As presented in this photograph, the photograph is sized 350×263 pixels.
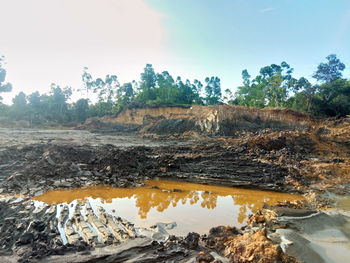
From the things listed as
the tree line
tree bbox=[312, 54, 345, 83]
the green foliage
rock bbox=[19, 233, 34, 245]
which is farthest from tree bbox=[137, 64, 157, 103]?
Answer: rock bbox=[19, 233, 34, 245]

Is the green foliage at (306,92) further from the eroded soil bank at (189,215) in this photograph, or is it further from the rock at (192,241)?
the rock at (192,241)

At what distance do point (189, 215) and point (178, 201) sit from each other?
61.6 inches

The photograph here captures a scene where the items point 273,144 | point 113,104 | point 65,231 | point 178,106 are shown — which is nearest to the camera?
point 65,231

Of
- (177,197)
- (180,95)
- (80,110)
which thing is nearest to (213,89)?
(180,95)

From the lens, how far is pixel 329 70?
4703 centimetres

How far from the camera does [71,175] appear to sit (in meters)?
12.7

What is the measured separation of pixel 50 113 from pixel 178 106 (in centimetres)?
2570

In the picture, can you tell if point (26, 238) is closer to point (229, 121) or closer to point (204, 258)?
point (204, 258)

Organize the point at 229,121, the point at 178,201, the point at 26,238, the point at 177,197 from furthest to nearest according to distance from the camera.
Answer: the point at 229,121 < the point at 177,197 < the point at 178,201 < the point at 26,238

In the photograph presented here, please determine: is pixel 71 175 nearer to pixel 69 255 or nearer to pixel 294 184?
pixel 69 255

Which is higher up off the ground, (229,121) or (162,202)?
(229,121)

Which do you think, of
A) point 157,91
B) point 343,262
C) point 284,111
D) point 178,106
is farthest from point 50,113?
point 343,262

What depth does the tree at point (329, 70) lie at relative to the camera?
46.9 m

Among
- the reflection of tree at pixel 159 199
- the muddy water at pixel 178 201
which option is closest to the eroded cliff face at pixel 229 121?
the muddy water at pixel 178 201
